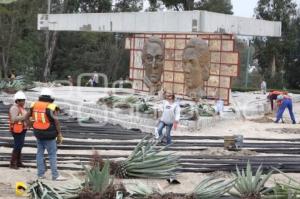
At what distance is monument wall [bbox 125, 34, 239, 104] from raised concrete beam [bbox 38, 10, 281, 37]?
5.09 ft

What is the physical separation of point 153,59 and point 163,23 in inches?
214

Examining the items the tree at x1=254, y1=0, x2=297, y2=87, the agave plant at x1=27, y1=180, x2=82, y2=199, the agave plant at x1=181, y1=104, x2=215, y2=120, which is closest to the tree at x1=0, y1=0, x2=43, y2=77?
the tree at x1=254, y1=0, x2=297, y2=87

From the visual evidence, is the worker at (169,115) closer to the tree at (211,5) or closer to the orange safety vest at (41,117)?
the orange safety vest at (41,117)

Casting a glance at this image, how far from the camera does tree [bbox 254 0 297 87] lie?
4331 centimetres

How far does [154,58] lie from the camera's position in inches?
1008

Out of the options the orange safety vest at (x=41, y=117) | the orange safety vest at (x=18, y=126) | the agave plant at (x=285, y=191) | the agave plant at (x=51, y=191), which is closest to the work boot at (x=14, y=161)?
the orange safety vest at (x=18, y=126)

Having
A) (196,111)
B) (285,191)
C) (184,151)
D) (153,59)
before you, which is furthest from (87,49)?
(285,191)

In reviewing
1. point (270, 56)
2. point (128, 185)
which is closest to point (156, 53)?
point (128, 185)

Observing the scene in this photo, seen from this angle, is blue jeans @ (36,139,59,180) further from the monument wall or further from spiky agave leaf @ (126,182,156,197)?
the monument wall

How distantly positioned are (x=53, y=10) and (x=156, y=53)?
2492cm

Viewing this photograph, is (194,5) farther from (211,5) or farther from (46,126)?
(46,126)

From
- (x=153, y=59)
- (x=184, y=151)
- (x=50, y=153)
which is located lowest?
(x=184, y=151)

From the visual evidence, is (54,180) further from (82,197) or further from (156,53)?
(156,53)

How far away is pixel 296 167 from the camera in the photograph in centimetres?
Answer: 1140
